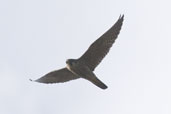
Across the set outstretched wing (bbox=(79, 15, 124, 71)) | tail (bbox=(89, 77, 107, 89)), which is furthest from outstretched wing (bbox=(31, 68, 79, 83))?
tail (bbox=(89, 77, 107, 89))

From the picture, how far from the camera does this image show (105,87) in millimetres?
27406

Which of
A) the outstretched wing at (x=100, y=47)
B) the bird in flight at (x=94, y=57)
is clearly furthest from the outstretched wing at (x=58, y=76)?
the outstretched wing at (x=100, y=47)

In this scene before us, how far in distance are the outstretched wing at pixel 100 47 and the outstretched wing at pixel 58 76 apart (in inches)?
42.7

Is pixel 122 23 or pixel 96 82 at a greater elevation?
pixel 122 23

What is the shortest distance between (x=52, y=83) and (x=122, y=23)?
4.00 m

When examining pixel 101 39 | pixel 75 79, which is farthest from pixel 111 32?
pixel 75 79

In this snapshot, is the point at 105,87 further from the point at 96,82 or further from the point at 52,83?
the point at 52,83

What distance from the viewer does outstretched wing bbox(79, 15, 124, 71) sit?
90.0 ft

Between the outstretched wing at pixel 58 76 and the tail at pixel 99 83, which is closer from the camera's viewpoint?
the tail at pixel 99 83

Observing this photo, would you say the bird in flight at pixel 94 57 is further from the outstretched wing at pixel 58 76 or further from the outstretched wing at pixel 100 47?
the outstretched wing at pixel 58 76

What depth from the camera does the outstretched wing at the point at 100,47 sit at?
90.0 feet

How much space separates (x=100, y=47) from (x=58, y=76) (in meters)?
2.34

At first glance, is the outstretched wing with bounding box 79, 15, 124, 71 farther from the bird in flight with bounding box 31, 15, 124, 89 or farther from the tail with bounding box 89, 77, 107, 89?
the tail with bounding box 89, 77, 107, 89

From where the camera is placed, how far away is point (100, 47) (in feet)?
90.8
